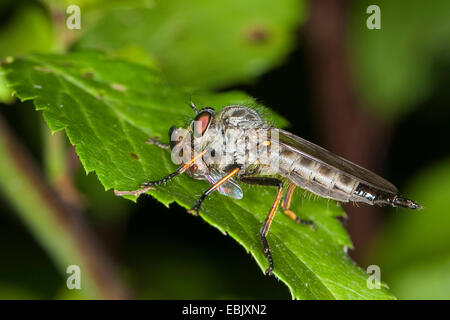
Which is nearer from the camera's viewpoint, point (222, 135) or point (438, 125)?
point (222, 135)

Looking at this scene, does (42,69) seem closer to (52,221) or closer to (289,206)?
(52,221)

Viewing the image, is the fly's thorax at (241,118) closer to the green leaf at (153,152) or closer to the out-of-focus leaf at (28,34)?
the green leaf at (153,152)

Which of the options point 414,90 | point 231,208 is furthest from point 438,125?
point 231,208

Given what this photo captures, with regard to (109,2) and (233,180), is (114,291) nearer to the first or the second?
(233,180)

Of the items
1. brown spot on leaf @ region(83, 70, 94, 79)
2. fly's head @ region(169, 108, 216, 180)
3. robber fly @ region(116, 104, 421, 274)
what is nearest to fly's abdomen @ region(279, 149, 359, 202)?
robber fly @ region(116, 104, 421, 274)

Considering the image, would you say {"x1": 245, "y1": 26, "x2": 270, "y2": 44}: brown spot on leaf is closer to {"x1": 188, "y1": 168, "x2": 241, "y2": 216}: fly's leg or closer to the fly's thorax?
the fly's thorax

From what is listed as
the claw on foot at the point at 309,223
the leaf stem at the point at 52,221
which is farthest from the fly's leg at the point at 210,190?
the leaf stem at the point at 52,221
